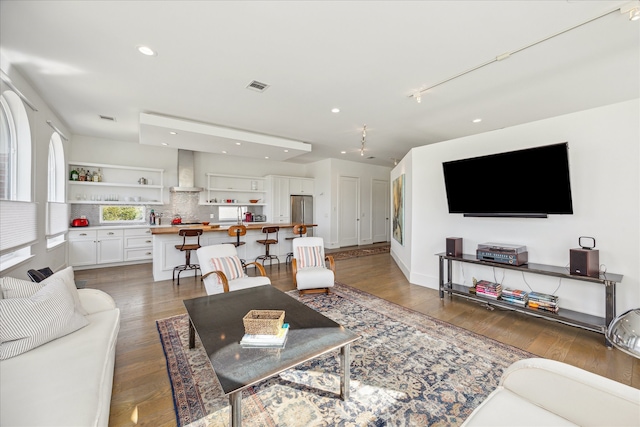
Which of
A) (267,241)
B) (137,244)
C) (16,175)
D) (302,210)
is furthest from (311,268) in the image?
(137,244)

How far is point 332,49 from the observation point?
267 cm

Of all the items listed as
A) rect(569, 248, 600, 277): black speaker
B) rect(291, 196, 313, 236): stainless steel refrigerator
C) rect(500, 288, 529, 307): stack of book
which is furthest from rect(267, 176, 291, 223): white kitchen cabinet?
rect(569, 248, 600, 277): black speaker

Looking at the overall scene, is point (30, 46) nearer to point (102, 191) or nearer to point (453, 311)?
point (102, 191)

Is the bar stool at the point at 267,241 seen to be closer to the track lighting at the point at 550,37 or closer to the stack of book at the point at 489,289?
the track lighting at the point at 550,37

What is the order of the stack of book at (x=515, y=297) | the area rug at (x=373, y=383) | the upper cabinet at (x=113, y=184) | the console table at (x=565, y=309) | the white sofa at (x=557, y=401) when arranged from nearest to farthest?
the white sofa at (x=557, y=401) < the area rug at (x=373, y=383) < the console table at (x=565, y=309) < the stack of book at (x=515, y=297) < the upper cabinet at (x=113, y=184)

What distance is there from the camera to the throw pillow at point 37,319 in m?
1.64

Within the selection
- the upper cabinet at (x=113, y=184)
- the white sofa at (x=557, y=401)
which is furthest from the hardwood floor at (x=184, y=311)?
the upper cabinet at (x=113, y=184)

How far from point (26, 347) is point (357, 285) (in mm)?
3927

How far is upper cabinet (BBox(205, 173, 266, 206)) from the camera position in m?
7.61

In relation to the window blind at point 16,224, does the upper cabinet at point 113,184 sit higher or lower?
higher

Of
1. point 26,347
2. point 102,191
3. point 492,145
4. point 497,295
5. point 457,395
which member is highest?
point 492,145

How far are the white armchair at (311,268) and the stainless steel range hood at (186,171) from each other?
4024 mm

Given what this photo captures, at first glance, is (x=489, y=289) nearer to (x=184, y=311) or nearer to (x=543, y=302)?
(x=543, y=302)

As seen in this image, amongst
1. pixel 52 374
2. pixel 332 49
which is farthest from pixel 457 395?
pixel 332 49
